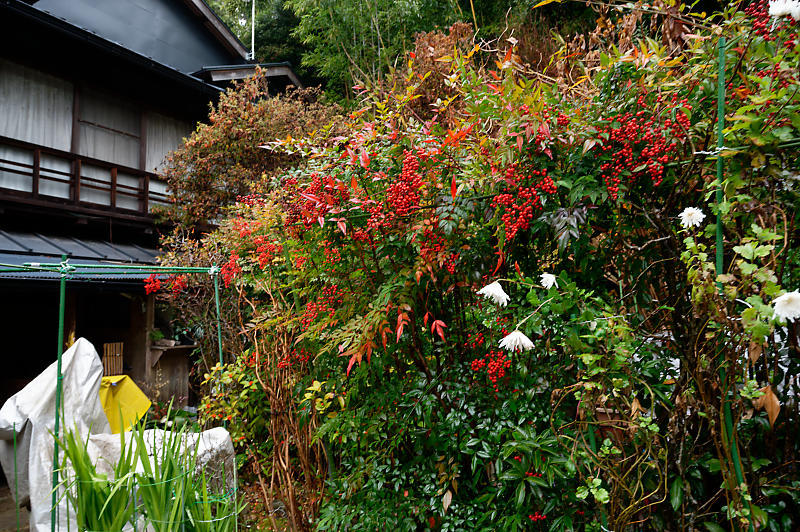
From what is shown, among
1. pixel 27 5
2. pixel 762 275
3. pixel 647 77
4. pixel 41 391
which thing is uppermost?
pixel 27 5

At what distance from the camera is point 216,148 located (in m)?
6.48

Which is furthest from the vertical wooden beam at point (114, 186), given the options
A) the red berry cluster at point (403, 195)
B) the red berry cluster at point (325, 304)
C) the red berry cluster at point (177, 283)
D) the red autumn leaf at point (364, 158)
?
the red berry cluster at point (403, 195)

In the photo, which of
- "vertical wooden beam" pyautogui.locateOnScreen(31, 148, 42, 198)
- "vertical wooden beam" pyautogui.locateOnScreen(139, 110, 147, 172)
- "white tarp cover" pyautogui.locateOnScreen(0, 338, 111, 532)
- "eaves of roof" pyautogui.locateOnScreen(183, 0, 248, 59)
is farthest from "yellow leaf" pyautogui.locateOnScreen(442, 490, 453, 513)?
"eaves of roof" pyautogui.locateOnScreen(183, 0, 248, 59)

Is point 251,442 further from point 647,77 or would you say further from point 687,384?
point 647,77

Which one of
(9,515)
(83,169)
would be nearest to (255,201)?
(9,515)

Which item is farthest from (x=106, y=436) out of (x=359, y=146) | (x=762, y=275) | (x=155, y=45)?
(x=155, y=45)

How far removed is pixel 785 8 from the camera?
1.22 meters

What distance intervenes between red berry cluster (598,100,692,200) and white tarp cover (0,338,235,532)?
7.03 feet

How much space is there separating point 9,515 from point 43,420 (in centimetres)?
197

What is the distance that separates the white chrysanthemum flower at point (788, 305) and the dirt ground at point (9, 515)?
435cm

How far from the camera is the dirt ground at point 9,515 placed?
3418mm

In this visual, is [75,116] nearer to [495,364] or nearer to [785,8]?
[495,364]

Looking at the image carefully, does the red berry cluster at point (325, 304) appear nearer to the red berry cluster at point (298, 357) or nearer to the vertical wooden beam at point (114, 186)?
the red berry cluster at point (298, 357)

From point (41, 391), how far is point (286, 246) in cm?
156
